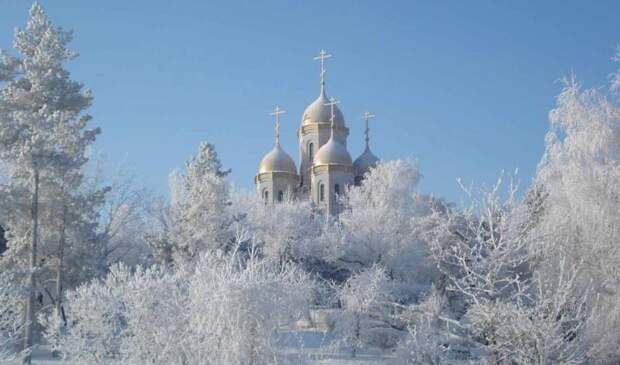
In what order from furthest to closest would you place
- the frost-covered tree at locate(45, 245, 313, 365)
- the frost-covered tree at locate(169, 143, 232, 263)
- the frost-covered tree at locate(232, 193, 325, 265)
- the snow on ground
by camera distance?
the frost-covered tree at locate(232, 193, 325, 265)
the frost-covered tree at locate(169, 143, 232, 263)
the snow on ground
the frost-covered tree at locate(45, 245, 313, 365)

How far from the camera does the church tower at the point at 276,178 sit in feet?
181

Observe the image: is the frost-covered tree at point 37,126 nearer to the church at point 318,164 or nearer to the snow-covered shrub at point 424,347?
the snow-covered shrub at point 424,347

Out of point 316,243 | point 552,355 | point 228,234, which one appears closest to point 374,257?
point 316,243

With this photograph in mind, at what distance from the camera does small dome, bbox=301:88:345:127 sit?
58656 millimetres

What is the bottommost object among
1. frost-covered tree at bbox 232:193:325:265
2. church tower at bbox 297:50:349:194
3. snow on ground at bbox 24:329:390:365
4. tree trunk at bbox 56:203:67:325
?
snow on ground at bbox 24:329:390:365

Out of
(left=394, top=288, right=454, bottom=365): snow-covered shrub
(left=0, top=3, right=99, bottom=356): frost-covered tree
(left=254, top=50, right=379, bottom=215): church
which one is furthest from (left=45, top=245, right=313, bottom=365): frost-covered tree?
(left=254, top=50, right=379, bottom=215): church

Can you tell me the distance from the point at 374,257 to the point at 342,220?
4.52 meters

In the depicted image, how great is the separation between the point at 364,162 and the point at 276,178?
736 cm

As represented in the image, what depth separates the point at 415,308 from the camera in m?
22.4

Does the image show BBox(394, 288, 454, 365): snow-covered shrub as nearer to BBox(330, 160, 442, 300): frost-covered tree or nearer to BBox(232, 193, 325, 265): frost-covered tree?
BBox(330, 160, 442, 300): frost-covered tree

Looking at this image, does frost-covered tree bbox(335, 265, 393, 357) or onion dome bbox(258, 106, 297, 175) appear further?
onion dome bbox(258, 106, 297, 175)

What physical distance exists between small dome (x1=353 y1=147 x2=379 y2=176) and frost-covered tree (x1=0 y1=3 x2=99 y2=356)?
33217 mm

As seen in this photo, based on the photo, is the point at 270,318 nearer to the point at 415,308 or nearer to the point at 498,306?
the point at 498,306

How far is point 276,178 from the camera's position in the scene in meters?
55.4
